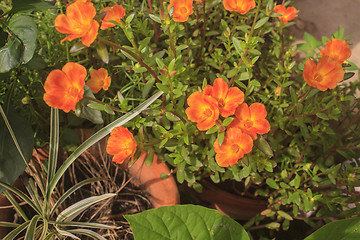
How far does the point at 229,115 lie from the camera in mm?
719

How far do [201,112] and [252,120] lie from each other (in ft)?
0.41

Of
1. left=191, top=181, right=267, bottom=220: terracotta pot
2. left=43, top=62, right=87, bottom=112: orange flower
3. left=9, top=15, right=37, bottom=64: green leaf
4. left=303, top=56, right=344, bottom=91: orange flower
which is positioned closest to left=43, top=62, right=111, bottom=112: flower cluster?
left=43, top=62, right=87, bottom=112: orange flower

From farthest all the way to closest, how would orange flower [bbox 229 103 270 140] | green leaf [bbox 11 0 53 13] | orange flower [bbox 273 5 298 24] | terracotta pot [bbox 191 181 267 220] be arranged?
terracotta pot [bbox 191 181 267 220] → orange flower [bbox 273 5 298 24] → green leaf [bbox 11 0 53 13] → orange flower [bbox 229 103 270 140]

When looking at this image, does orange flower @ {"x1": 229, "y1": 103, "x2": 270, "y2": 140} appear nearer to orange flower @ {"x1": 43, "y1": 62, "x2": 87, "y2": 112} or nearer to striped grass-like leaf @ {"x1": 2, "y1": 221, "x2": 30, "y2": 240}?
orange flower @ {"x1": 43, "y1": 62, "x2": 87, "y2": 112}

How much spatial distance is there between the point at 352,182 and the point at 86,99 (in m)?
0.78

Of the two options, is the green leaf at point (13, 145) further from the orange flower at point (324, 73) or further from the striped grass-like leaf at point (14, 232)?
the orange flower at point (324, 73)

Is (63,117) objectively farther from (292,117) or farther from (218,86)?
(292,117)

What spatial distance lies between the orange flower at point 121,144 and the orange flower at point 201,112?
0.14 m

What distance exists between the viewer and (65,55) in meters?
1.08

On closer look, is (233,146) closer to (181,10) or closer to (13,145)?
(181,10)

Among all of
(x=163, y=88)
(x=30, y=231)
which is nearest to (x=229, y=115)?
(x=163, y=88)

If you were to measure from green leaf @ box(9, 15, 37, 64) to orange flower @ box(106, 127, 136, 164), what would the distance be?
30 centimetres

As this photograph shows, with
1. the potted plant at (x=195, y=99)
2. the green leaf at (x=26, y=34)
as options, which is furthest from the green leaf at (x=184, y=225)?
the green leaf at (x=26, y=34)

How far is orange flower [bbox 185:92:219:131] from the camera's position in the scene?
716 millimetres
